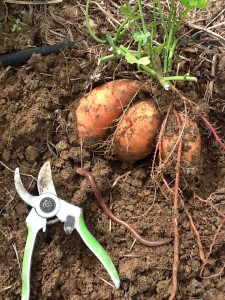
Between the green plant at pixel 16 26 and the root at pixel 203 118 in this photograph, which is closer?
the root at pixel 203 118

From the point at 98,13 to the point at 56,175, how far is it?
646 mm

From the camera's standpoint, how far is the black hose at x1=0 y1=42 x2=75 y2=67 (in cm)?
174

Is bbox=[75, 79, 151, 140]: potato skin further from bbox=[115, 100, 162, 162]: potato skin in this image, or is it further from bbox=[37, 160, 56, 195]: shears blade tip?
bbox=[37, 160, 56, 195]: shears blade tip

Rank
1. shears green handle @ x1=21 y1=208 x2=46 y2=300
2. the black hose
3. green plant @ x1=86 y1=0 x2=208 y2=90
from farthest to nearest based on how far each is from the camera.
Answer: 1. the black hose
2. green plant @ x1=86 y1=0 x2=208 y2=90
3. shears green handle @ x1=21 y1=208 x2=46 y2=300

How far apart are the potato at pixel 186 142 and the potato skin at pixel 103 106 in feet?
0.51

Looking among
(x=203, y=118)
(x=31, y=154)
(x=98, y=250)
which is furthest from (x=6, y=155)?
(x=203, y=118)

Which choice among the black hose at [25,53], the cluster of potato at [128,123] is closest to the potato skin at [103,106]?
the cluster of potato at [128,123]

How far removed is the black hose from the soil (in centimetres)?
2

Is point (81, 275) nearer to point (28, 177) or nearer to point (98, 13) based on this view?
point (28, 177)

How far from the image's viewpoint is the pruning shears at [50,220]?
1491 millimetres

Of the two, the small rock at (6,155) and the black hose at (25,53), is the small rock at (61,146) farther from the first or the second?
the black hose at (25,53)

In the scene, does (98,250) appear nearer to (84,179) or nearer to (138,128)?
(84,179)

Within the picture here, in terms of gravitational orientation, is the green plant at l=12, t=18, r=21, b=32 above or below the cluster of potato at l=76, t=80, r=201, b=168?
above

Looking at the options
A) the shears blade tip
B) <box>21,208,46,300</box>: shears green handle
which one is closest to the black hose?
the shears blade tip
